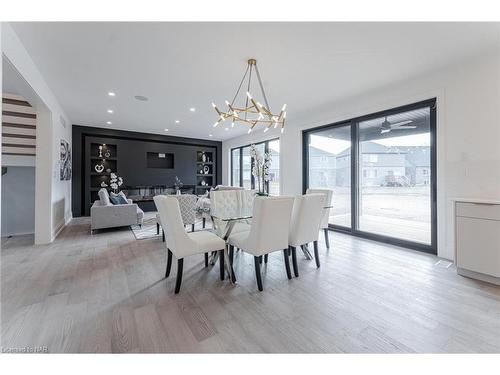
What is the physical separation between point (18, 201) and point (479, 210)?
7765 mm

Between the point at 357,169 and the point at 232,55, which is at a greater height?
the point at 232,55

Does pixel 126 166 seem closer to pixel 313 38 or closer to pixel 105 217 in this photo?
pixel 105 217

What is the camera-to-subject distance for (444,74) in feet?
10.3

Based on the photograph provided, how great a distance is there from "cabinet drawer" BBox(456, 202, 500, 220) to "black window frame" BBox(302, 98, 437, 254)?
83 cm

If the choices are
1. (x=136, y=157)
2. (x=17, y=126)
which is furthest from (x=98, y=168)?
(x=17, y=126)

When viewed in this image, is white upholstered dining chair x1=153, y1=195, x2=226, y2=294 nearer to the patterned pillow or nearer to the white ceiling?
the white ceiling

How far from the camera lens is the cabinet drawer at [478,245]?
7.77 feet

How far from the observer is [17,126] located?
14.2 feet

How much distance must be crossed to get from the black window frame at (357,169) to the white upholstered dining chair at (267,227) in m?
2.52

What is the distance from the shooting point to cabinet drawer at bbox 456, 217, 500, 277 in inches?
93.2
